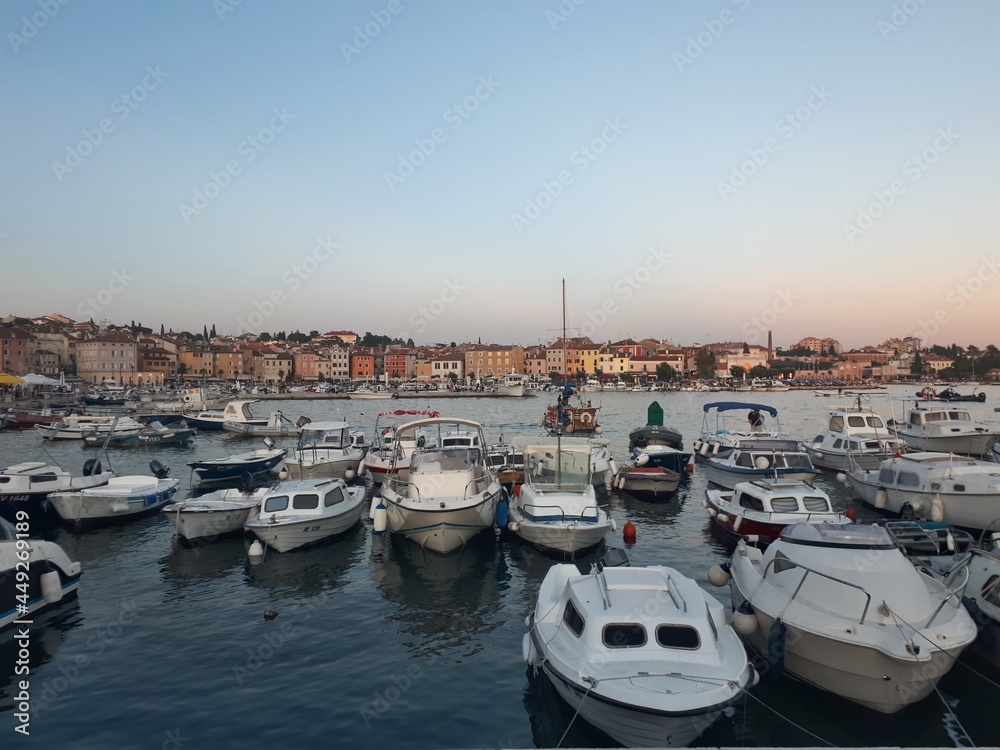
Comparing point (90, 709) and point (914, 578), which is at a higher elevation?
point (914, 578)

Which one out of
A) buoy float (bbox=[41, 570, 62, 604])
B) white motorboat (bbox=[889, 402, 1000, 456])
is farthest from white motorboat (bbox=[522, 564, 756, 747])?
white motorboat (bbox=[889, 402, 1000, 456])

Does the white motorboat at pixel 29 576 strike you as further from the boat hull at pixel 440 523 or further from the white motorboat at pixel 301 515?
the boat hull at pixel 440 523

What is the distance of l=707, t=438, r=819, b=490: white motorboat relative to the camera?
77.4 feet

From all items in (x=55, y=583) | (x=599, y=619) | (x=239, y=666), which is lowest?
(x=239, y=666)

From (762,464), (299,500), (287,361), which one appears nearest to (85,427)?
(299,500)

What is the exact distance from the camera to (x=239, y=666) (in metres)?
11.2

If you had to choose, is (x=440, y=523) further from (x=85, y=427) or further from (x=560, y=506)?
(x=85, y=427)

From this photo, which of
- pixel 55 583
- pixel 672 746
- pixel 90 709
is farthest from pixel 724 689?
pixel 55 583

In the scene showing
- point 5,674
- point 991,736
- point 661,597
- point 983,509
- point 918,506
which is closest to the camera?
point 991,736

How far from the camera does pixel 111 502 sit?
2083 centimetres

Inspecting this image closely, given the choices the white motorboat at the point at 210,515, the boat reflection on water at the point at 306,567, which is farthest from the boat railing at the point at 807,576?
the white motorboat at the point at 210,515

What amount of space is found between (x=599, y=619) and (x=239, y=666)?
6.46 meters

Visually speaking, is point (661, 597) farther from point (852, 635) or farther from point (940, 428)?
point (940, 428)

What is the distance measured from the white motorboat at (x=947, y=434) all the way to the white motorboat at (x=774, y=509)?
21042mm
